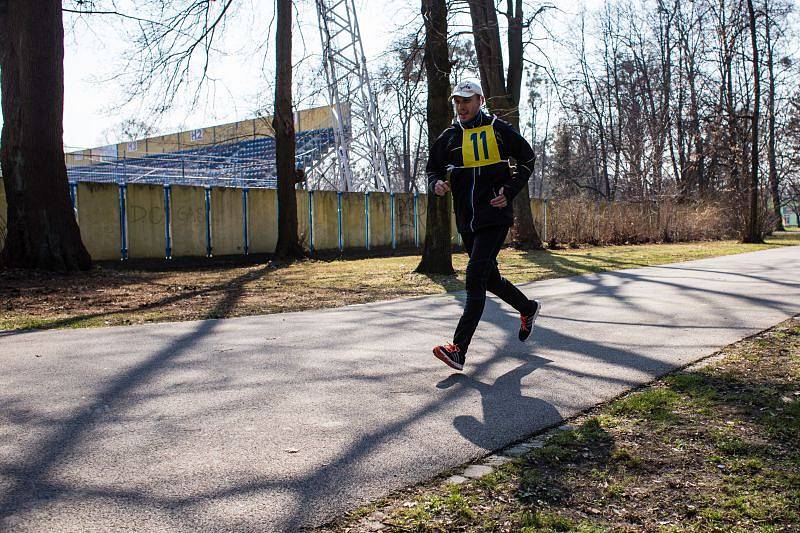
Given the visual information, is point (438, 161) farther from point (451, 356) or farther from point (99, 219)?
point (99, 219)

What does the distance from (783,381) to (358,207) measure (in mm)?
18747

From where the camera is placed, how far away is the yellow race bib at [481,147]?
495 cm

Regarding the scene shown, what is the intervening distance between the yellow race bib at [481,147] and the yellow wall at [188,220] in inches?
532

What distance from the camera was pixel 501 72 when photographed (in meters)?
21.7

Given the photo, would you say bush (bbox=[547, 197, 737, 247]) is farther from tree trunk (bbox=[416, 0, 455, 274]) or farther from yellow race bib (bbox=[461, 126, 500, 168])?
yellow race bib (bbox=[461, 126, 500, 168])

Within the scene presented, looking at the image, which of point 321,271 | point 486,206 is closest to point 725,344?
point 486,206

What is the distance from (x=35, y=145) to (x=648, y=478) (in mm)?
11730

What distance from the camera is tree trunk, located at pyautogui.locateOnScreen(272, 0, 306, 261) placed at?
1692 cm

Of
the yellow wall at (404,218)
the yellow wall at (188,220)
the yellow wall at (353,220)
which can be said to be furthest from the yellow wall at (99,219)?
the yellow wall at (404,218)

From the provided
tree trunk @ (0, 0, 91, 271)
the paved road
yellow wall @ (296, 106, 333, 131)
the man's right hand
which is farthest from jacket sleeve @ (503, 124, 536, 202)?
yellow wall @ (296, 106, 333, 131)

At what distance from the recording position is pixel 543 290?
1032 cm

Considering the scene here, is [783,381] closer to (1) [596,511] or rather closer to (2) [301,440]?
(1) [596,511]

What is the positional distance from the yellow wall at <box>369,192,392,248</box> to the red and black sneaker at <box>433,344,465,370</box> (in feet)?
60.1

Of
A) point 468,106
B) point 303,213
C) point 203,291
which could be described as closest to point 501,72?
point 303,213
